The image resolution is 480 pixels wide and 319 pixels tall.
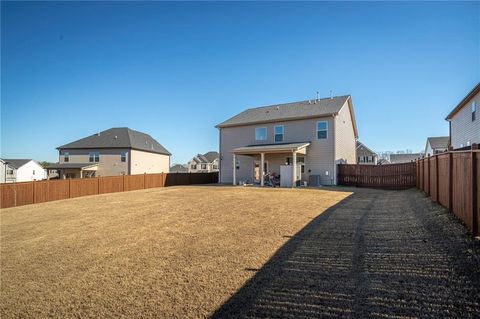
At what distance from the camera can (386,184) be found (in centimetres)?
1917

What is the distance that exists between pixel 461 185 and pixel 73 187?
19304 mm

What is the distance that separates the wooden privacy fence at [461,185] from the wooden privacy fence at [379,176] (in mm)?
10936

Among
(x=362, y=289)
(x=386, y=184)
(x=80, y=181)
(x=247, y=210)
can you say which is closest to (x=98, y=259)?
(x=362, y=289)

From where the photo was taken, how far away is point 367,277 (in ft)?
12.3

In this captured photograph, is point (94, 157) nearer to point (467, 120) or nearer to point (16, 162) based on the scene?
point (16, 162)

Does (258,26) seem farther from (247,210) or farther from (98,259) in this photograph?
(98,259)

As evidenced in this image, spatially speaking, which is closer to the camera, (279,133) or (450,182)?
(450,182)

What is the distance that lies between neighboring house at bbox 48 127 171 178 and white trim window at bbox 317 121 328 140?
80.6 ft

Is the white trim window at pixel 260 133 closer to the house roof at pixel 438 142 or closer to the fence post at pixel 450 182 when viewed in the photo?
the fence post at pixel 450 182

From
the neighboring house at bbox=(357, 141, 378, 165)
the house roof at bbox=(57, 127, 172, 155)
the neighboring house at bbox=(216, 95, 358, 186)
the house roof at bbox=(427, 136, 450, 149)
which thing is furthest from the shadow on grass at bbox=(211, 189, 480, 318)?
the neighboring house at bbox=(357, 141, 378, 165)

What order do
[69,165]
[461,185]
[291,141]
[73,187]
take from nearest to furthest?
[461,185] → [73,187] → [291,141] → [69,165]

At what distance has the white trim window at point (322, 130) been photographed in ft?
69.9

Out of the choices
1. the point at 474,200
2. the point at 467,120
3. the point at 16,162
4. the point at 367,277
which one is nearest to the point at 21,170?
the point at 16,162

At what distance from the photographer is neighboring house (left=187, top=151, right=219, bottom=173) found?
6725 centimetres
